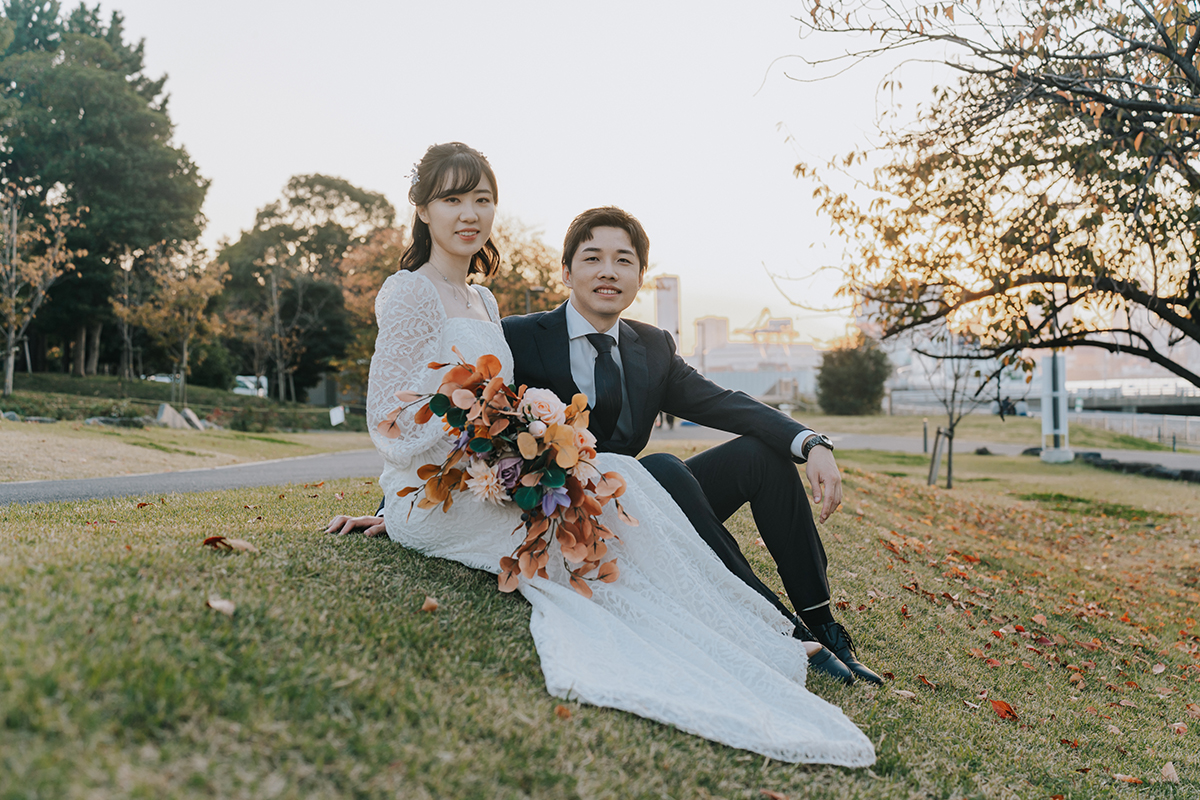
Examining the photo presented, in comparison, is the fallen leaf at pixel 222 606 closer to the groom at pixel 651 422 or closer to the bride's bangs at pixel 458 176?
the groom at pixel 651 422

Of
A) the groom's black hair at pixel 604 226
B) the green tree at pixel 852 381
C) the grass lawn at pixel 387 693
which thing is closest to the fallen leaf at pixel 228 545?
the grass lawn at pixel 387 693

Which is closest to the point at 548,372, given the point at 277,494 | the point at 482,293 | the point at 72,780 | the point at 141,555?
the point at 482,293

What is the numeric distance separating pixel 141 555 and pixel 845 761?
242cm

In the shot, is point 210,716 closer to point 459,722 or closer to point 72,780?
point 72,780

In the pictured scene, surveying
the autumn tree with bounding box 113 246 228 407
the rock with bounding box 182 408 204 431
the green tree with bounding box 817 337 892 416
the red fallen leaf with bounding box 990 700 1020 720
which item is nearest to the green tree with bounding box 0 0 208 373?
the autumn tree with bounding box 113 246 228 407

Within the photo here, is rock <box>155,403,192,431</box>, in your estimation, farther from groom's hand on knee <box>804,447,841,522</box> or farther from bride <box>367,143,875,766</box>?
groom's hand on knee <box>804,447,841,522</box>

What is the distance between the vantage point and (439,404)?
2721 millimetres

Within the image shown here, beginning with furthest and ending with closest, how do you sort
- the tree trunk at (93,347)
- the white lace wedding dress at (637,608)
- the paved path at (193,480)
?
the tree trunk at (93,347) < the paved path at (193,480) < the white lace wedding dress at (637,608)

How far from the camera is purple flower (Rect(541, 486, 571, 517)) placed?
2684mm

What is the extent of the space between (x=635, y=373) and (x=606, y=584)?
110cm

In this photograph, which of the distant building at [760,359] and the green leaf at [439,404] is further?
the distant building at [760,359]

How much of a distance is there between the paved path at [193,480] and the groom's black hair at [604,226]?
482cm

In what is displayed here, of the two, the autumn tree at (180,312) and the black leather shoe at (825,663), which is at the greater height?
the autumn tree at (180,312)

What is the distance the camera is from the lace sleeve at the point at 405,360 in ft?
9.75
